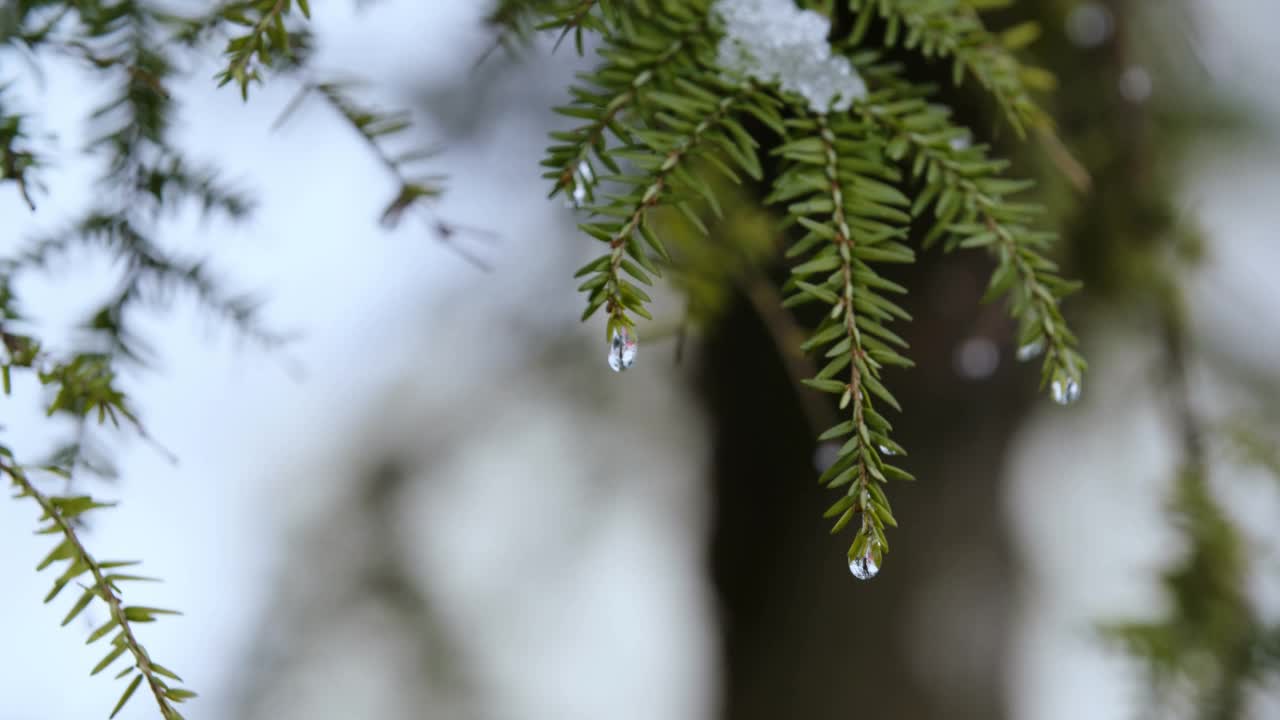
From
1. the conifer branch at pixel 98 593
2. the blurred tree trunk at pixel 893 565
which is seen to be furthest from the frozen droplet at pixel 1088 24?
the conifer branch at pixel 98 593

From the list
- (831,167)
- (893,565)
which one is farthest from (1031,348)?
(893,565)

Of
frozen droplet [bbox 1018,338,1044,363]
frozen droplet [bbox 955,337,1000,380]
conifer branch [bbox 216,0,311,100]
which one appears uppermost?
conifer branch [bbox 216,0,311,100]

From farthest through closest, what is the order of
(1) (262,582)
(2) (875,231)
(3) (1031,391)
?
(1) (262,582)
(3) (1031,391)
(2) (875,231)

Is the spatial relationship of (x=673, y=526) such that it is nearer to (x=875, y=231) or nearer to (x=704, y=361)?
(x=704, y=361)

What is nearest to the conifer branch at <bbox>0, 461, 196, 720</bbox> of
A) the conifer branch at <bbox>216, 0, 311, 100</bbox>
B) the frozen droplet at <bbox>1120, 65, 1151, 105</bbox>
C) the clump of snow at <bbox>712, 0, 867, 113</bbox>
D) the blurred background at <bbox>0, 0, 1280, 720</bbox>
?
the blurred background at <bbox>0, 0, 1280, 720</bbox>

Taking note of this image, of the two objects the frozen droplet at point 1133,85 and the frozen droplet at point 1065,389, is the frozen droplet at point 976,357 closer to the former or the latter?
the frozen droplet at point 1133,85

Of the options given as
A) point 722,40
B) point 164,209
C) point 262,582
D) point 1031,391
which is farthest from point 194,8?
point 262,582

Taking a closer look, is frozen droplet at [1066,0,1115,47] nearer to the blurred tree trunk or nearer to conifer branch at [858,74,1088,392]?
the blurred tree trunk
